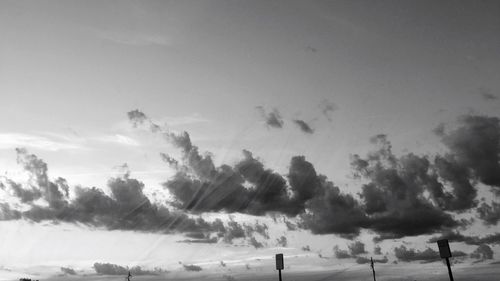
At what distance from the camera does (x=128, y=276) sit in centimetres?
10812

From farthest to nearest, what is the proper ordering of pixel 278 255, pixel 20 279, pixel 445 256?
pixel 20 279 → pixel 278 255 → pixel 445 256

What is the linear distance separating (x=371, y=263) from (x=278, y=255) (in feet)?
226

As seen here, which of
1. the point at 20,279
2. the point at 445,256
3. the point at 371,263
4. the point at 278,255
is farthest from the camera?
the point at 20,279

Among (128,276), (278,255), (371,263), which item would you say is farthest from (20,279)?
(278,255)

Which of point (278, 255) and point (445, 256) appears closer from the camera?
point (445, 256)

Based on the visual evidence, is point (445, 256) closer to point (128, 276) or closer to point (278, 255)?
point (278, 255)

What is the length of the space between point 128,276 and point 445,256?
9684cm

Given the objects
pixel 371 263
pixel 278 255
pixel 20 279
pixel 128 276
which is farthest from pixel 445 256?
pixel 20 279

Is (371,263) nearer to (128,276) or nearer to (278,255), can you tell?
(128,276)

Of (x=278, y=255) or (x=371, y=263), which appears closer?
(x=278, y=255)

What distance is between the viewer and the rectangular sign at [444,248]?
88.3ft

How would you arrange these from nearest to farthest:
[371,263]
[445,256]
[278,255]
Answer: [445,256] < [278,255] < [371,263]

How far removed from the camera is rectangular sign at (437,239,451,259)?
2691cm

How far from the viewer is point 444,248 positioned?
89.0ft
